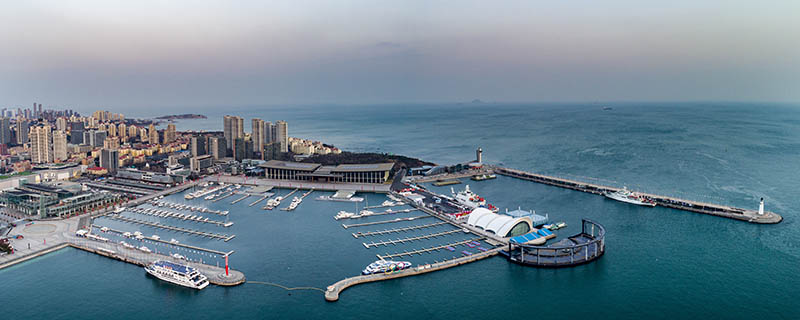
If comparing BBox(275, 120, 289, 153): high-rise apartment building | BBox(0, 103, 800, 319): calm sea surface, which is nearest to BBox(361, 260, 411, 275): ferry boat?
BBox(0, 103, 800, 319): calm sea surface

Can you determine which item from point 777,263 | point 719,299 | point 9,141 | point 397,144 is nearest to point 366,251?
point 719,299

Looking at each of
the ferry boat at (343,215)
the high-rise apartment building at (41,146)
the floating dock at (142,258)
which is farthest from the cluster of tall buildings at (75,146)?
the ferry boat at (343,215)

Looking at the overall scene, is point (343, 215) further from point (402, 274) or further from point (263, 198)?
point (402, 274)

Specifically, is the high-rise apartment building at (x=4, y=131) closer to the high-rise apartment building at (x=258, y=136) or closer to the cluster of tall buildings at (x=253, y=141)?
the cluster of tall buildings at (x=253, y=141)

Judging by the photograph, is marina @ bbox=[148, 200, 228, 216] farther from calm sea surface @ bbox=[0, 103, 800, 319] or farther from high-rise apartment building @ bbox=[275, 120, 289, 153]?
high-rise apartment building @ bbox=[275, 120, 289, 153]

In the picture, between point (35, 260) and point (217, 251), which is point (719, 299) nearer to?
point (217, 251)

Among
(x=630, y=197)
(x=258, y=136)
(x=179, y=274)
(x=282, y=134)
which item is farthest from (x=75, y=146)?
(x=630, y=197)

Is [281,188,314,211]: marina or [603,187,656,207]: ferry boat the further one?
[281,188,314,211]: marina
